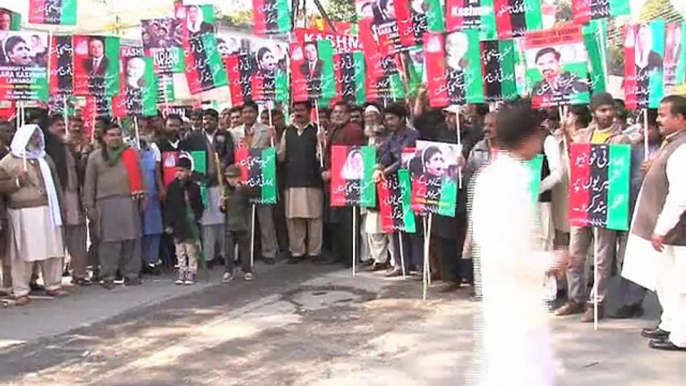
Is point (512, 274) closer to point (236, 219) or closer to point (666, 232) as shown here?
point (666, 232)

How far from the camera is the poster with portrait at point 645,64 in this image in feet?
22.2

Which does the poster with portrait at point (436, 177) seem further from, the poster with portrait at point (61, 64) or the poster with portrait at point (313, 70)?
the poster with portrait at point (61, 64)

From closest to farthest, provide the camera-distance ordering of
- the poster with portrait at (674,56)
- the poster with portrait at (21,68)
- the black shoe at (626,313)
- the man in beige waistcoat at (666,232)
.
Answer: the man in beige waistcoat at (666,232), the poster with portrait at (674,56), the black shoe at (626,313), the poster with portrait at (21,68)

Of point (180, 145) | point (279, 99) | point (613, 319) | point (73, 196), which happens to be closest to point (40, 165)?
point (73, 196)

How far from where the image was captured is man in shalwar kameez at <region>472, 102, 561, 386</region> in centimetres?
364

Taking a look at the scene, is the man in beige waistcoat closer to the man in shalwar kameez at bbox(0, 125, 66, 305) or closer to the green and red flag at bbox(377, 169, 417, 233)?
the green and red flag at bbox(377, 169, 417, 233)

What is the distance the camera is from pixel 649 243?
6.54 m

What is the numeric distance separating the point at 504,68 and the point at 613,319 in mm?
2371

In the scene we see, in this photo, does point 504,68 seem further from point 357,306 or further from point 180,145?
point 180,145

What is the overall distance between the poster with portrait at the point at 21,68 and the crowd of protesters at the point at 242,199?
36 cm

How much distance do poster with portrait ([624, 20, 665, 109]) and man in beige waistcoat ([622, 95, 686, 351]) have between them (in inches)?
18.5

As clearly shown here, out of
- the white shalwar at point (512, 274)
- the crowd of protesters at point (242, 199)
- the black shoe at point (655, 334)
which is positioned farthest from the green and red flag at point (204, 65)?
the white shalwar at point (512, 274)

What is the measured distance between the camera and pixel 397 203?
Result: 9.19 m

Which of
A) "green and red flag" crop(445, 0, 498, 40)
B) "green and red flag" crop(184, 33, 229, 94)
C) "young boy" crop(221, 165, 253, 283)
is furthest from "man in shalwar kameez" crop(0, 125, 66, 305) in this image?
"green and red flag" crop(445, 0, 498, 40)
